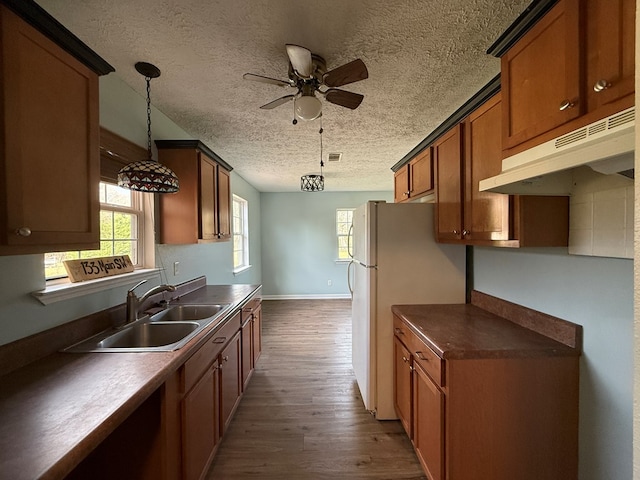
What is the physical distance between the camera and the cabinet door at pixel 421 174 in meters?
2.31

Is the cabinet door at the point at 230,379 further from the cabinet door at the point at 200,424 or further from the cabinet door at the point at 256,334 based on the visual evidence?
the cabinet door at the point at 256,334

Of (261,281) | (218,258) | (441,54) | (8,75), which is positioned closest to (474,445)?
(441,54)

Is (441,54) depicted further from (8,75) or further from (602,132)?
(8,75)

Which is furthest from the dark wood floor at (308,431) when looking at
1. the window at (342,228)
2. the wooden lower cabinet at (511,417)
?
the window at (342,228)

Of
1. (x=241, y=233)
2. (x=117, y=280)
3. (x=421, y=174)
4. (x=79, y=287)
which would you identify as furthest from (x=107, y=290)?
(x=241, y=233)

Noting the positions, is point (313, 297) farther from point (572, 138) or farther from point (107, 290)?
point (572, 138)

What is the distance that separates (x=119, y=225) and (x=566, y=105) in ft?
8.48

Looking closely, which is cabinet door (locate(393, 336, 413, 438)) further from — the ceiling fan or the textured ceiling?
the textured ceiling

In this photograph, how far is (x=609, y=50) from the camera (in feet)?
2.73

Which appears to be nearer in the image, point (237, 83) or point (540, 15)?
point (540, 15)

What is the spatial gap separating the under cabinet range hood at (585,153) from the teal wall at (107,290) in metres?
2.09

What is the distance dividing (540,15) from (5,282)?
2.41 metres

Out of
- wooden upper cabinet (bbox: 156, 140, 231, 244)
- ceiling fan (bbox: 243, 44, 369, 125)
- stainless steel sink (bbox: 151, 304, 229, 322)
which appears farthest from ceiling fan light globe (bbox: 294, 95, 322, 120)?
stainless steel sink (bbox: 151, 304, 229, 322)

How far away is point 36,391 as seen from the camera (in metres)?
0.97
